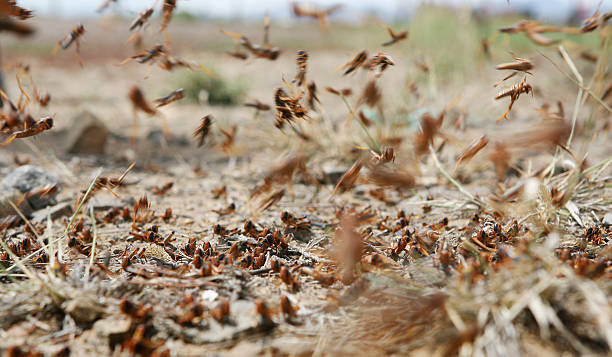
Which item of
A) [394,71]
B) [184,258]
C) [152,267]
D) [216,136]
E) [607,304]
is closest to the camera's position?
[607,304]

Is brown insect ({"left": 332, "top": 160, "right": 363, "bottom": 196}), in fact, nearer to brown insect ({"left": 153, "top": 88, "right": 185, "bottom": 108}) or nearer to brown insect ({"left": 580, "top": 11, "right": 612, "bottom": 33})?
brown insect ({"left": 153, "top": 88, "right": 185, "bottom": 108})

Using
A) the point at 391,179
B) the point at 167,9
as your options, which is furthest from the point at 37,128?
the point at 391,179

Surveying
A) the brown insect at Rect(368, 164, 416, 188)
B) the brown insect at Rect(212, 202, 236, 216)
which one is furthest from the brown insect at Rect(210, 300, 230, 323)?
the brown insect at Rect(212, 202, 236, 216)

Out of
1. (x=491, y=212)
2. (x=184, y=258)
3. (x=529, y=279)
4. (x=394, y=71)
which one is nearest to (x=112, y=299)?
(x=184, y=258)

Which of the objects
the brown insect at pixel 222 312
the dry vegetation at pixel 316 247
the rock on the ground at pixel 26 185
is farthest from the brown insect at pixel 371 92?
the rock on the ground at pixel 26 185

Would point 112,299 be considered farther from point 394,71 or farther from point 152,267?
point 394,71

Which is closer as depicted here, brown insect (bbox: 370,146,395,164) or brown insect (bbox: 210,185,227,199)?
brown insect (bbox: 370,146,395,164)
